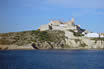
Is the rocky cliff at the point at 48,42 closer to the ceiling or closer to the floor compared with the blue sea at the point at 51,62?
closer to the ceiling

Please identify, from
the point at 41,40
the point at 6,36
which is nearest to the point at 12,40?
the point at 6,36

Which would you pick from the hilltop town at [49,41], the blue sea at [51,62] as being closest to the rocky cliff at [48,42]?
the hilltop town at [49,41]

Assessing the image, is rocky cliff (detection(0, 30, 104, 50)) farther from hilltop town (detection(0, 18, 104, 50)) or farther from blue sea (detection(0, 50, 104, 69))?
blue sea (detection(0, 50, 104, 69))

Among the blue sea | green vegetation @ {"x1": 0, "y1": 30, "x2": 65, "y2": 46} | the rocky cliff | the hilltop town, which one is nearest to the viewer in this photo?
the blue sea

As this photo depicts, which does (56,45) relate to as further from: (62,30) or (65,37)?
(62,30)

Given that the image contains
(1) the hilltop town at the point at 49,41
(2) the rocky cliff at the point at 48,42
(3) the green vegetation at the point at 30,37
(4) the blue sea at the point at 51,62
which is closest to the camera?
(4) the blue sea at the point at 51,62

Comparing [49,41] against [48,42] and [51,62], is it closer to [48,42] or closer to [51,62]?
[48,42]

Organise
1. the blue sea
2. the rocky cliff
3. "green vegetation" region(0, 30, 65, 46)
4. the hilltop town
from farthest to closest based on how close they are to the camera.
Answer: "green vegetation" region(0, 30, 65, 46), the hilltop town, the rocky cliff, the blue sea

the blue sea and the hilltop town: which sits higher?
the hilltop town

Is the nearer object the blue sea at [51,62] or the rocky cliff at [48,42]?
the blue sea at [51,62]

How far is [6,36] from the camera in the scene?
104438mm

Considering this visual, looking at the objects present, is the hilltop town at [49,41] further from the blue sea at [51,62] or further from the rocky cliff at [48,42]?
the blue sea at [51,62]

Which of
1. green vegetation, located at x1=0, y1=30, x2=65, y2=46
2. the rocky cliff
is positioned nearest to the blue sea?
the rocky cliff

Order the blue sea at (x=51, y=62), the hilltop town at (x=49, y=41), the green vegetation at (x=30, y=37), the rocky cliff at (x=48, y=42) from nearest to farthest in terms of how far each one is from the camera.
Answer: the blue sea at (x=51, y=62)
the rocky cliff at (x=48, y=42)
the hilltop town at (x=49, y=41)
the green vegetation at (x=30, y=37)
